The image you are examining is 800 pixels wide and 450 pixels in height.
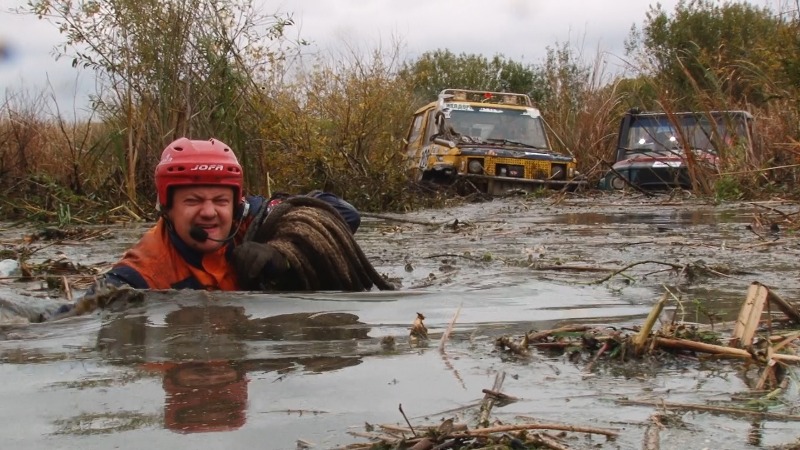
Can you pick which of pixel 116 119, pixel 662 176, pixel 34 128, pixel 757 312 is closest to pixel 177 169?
pixel 757 312

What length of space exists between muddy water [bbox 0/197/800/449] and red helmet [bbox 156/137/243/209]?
51cm

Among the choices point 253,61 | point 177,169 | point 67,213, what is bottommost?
point 67,213

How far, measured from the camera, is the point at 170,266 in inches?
186

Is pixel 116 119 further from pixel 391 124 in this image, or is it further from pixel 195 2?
pixel 391 124

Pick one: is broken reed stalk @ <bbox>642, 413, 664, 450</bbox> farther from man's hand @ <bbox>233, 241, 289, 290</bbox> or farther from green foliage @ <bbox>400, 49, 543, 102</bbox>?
green foliage @ <bbox>400, 49, 543, 102</bbox>

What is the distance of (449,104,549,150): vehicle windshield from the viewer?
16.4 m

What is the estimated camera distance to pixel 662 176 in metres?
15.4

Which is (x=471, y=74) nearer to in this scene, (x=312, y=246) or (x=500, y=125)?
(x=500, y=125)

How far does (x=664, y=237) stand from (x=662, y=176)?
8116 millimetres

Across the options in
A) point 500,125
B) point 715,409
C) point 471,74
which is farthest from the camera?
point 471,74

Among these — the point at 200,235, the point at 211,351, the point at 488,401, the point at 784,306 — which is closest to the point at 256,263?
the point at 200,235

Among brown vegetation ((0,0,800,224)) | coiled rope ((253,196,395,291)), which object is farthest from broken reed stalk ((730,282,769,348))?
brown vegetation ((0,0,800,224))

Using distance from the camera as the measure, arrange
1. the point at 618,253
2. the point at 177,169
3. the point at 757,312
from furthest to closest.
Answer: the point at 618,253 → the point at 177,169 → the point at 757,312

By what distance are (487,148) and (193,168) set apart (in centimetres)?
1136
